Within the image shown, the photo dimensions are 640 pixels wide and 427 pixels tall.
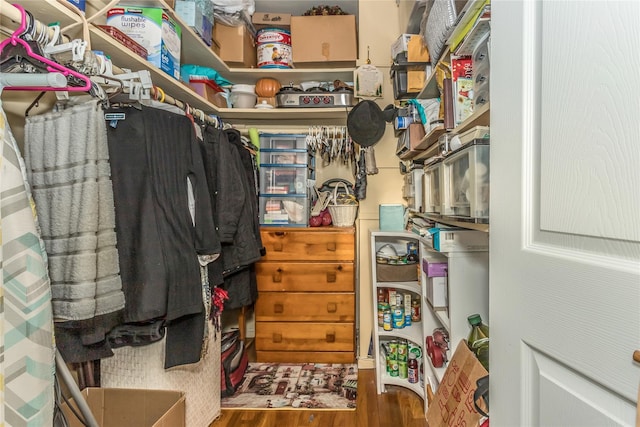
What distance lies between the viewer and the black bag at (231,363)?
1.91 meters

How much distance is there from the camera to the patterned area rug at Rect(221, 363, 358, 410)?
72.3 inches

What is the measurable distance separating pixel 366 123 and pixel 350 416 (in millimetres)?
1682

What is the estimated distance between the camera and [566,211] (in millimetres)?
482

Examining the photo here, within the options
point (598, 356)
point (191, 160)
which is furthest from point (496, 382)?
point (191, 160)

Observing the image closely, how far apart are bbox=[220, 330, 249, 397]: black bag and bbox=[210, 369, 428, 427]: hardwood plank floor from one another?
0.14 meters

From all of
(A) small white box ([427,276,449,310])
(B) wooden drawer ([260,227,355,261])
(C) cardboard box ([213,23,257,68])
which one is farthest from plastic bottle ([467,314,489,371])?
(C) cardboard box ([213,23,257,68])

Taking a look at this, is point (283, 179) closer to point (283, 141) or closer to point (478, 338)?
point (283, 141)

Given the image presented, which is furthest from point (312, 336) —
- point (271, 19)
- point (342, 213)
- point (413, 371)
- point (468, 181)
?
point (271, 19)

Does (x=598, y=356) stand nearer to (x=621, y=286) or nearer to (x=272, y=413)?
(x=621, y=286)

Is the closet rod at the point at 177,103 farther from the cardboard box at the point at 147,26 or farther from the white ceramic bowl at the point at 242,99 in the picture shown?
the white ceramic bowl at the point at 242,99

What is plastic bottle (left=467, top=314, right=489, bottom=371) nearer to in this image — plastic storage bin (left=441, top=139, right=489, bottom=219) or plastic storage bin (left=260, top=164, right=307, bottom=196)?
plastic storage bin (left=441, top=139, right=489, bottom=219)

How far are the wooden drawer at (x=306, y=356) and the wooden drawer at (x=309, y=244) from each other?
616 millimetres

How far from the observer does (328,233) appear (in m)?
2.18

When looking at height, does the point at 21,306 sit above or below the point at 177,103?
below
